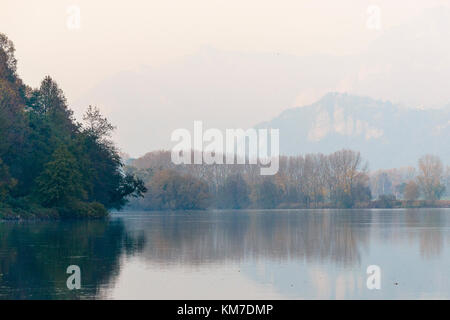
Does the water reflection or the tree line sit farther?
the tree line

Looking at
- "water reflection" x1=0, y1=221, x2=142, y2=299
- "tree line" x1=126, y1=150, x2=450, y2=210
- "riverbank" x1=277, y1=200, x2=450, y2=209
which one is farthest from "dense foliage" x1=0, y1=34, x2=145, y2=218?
"riverbank" x1=277, y1=200, x2=450, y2=209

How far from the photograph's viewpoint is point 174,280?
65.1 feet

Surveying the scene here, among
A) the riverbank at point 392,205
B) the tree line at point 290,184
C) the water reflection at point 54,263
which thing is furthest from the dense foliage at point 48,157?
the riverbank at point 392,205

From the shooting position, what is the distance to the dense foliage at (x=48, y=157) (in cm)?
6525

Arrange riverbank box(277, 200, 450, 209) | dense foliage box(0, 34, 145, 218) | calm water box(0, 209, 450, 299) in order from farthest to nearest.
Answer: riverbank box(277, 200, 450, 209) < dense foliage box(0, 34, 145, 218) < calm water box(0, 209, 450, 299)

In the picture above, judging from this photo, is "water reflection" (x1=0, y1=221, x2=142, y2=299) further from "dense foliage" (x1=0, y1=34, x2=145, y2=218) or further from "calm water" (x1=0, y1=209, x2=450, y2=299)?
"dense foliage" (x1=0, y1=34, x2=145, y2=218)

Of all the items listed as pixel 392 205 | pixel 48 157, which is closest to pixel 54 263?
pixel 48 157

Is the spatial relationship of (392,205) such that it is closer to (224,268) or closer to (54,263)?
(224,268)

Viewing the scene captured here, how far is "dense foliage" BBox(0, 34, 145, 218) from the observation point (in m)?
65.2

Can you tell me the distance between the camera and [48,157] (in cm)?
7000

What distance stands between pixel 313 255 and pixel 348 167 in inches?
5376

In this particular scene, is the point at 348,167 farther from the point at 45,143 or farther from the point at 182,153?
the point at 45,143
